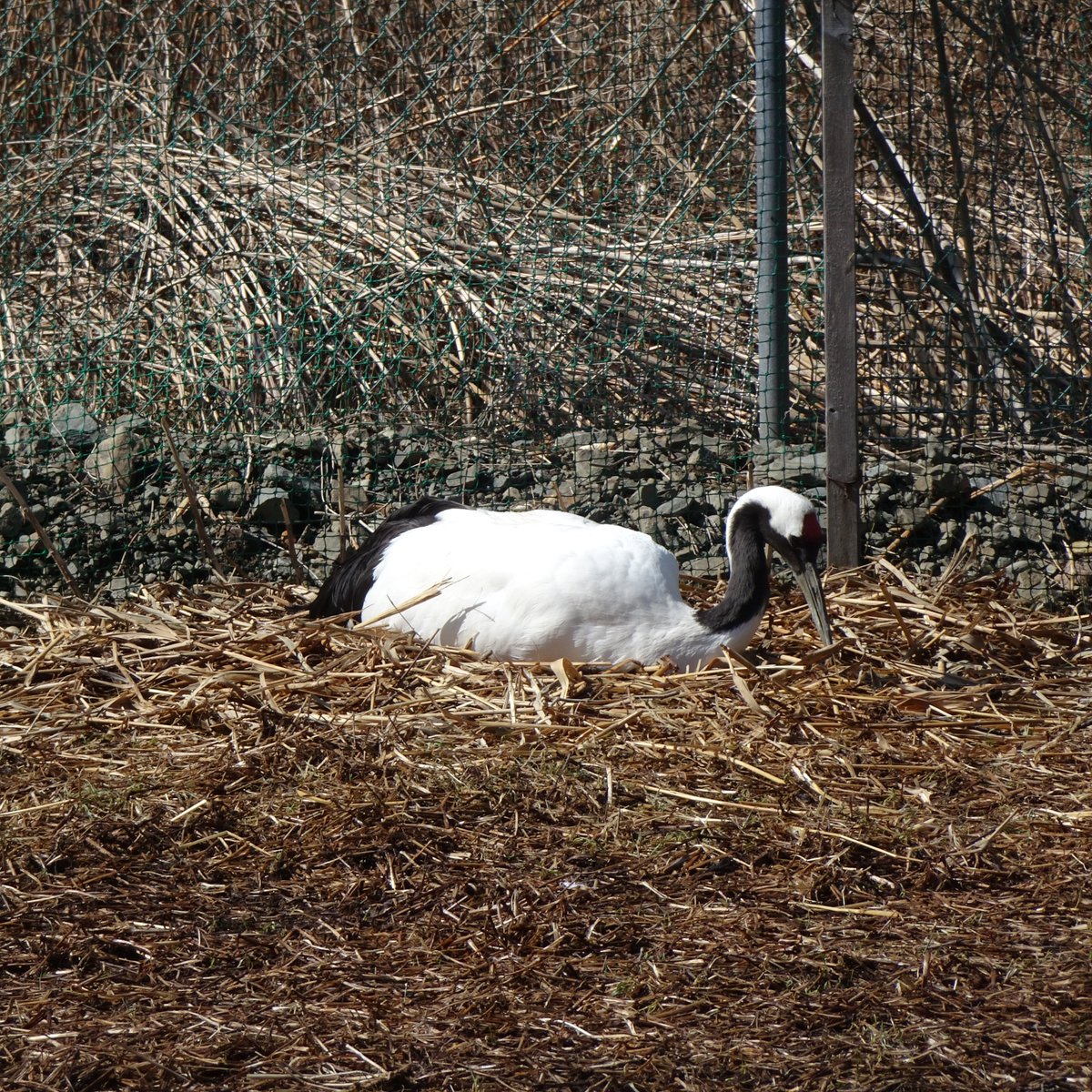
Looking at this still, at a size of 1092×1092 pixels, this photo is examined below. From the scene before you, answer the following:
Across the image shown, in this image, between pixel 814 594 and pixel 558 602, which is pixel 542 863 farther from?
pixel 814 594

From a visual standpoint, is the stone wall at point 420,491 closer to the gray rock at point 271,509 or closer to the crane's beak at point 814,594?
the gray rock at point 271,509

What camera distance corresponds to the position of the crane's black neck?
4.88m

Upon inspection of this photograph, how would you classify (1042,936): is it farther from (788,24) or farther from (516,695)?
(788,24)

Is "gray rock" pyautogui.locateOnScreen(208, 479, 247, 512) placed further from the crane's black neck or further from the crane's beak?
the crane's beak

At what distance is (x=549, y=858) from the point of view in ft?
11.5

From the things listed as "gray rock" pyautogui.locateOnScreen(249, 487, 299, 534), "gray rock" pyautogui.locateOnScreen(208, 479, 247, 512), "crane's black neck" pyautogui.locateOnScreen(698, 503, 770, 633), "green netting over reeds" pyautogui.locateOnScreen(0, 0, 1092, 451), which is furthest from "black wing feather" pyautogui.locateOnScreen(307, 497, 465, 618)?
"green netting over reeds" pyautogui.locateOnScreen(0, 0, 1092, 451)

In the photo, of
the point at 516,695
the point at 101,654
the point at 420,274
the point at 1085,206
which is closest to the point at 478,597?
the point at 516,695

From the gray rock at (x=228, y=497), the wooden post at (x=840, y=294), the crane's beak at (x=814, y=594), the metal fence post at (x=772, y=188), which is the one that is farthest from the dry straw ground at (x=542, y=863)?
the metal fence post at (x=772, y=188)

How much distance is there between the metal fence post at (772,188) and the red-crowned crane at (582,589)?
3.35 feet

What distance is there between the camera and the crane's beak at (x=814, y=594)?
16.5ft

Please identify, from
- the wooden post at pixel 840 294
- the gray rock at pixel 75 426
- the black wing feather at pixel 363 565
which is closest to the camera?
the black wing feather at pixel 363 565

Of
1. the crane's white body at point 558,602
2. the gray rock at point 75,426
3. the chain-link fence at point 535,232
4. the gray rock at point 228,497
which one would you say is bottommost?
the crane's white body at point 558,602

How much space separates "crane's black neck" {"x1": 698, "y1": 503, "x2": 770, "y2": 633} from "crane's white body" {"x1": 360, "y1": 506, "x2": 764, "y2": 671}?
0.03 m

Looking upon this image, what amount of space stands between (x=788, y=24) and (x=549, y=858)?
5.69 m
